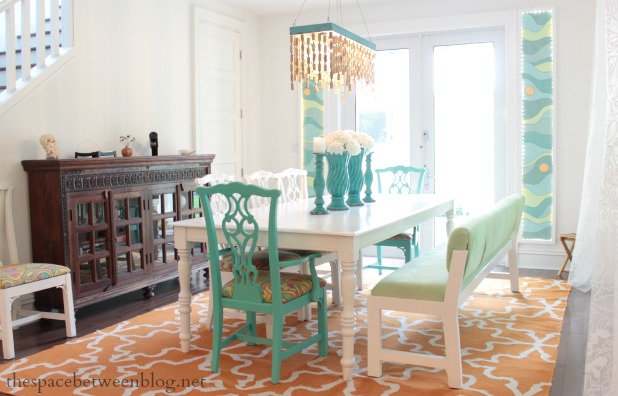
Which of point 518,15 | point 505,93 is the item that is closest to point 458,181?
point 505,93

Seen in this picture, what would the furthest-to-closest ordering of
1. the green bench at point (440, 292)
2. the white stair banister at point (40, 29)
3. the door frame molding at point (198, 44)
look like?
A: 1. the door frame molding at point (198, 44)
2. the white stair banister at point (40, 29)
3. the green bench at point (440, 292)

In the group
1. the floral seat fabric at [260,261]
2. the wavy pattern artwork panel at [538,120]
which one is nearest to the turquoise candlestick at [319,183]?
the floral seat fabric at [260,261]

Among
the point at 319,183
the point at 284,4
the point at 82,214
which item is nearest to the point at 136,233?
the point at 82,214

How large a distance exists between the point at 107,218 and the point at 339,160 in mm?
1703

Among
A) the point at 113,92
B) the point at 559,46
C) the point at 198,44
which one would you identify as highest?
the point at 198,44

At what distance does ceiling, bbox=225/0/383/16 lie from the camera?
6.30 m

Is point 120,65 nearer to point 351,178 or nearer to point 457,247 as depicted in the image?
point 351,178

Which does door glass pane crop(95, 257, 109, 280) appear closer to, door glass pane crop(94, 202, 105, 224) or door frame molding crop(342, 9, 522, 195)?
door glass pane crop(94, 202, 105, 224)

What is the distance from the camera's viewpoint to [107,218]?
14.6 feet

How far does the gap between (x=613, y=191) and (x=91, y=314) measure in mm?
3514

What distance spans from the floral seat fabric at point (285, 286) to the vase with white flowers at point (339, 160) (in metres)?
0.84

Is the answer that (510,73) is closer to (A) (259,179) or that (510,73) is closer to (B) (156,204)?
(A) (259,179)

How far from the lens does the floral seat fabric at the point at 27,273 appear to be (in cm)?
350

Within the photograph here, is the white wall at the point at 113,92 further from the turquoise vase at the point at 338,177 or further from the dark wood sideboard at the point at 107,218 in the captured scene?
the turquoise vase at the point at 338,177
